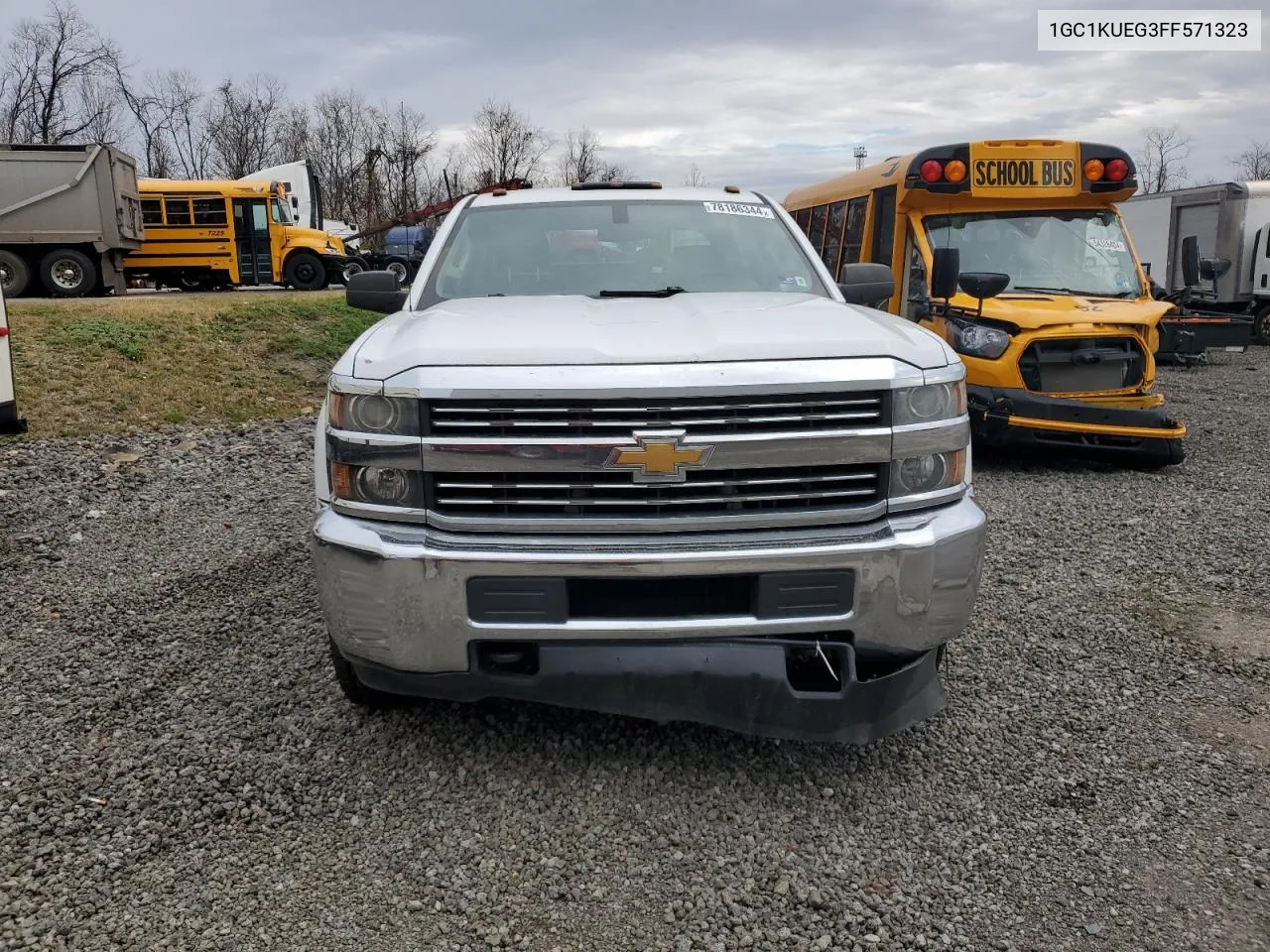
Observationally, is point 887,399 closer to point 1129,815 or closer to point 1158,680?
point 1129,815

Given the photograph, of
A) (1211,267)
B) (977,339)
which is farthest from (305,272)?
(1211,267)

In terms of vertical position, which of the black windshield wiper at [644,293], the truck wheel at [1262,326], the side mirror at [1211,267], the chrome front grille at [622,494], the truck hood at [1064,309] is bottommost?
the truck wheel at [1262,326]

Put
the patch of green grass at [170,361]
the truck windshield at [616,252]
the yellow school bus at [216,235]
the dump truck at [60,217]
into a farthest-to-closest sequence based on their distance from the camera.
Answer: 1. the yellow school bus at [216,235]
2. the dump truck at [60,217]
3. the patch of green grass at [170,361]
4. the truck windshield at [616,252]

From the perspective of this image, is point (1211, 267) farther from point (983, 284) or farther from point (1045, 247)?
point (983, 284)

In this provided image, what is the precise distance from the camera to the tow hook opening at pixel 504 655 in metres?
2.87

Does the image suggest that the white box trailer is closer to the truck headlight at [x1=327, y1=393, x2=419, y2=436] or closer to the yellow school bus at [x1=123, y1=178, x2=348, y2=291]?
the truck headlight at [x1=327, y1=393, x2=419, y2=436]

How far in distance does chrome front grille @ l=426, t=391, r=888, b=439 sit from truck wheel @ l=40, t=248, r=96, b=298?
19.4m

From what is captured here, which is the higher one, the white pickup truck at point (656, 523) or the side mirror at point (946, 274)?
the side mirror at point (946, 274)

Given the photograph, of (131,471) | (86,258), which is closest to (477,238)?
(131,471)

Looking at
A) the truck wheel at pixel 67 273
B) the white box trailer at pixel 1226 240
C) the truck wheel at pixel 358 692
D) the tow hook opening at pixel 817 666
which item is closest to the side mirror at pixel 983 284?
the tow hook opening at pixel 817 666

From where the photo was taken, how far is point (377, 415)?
2812mm

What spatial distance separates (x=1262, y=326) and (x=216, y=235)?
22281 mm

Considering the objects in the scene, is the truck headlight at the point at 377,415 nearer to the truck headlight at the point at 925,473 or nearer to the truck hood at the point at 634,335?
the truck hood at the point at 634,335

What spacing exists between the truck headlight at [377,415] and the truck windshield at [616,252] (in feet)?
3.94
